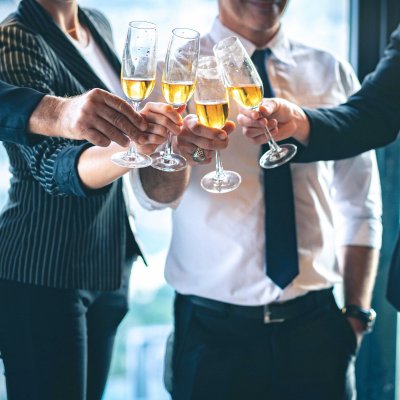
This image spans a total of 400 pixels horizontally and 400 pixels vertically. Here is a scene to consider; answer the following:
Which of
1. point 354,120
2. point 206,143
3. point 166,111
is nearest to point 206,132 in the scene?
point 206,143

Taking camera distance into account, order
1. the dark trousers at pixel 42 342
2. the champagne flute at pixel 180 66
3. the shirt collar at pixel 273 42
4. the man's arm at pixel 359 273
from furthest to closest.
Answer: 1. the man's arm at pixel 359 273
2. the shirt collar at pixel 273 42
3. the dark trousers at pixel 42 342
4. the champagne flute at pixel 180 66

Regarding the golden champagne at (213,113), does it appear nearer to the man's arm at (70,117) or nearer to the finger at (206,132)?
the finger at (206,132)

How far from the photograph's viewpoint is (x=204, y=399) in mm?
1938

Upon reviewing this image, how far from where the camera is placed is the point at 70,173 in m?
1.55

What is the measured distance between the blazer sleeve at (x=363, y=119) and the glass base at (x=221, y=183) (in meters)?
0.27

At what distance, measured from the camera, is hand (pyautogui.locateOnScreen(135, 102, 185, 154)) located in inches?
55.4

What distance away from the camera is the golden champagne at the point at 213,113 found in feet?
4.87

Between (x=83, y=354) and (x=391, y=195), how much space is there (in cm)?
149

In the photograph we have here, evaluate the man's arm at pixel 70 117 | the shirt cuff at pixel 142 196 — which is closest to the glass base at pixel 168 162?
the man's arm at pixel 70 117

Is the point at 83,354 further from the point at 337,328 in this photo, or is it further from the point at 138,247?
the point at 337,328

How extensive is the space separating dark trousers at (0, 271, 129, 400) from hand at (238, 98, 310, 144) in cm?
67

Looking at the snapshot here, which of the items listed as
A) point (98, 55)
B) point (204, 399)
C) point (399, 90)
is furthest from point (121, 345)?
point (399, 90)

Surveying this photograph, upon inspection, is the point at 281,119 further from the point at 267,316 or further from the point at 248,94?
the point at 267,316

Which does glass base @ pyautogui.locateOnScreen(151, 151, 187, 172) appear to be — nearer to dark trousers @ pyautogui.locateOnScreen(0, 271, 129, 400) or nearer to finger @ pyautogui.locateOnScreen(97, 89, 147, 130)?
finger @ pyautogui.locateOnScreen(97, 89, 147, 130)
